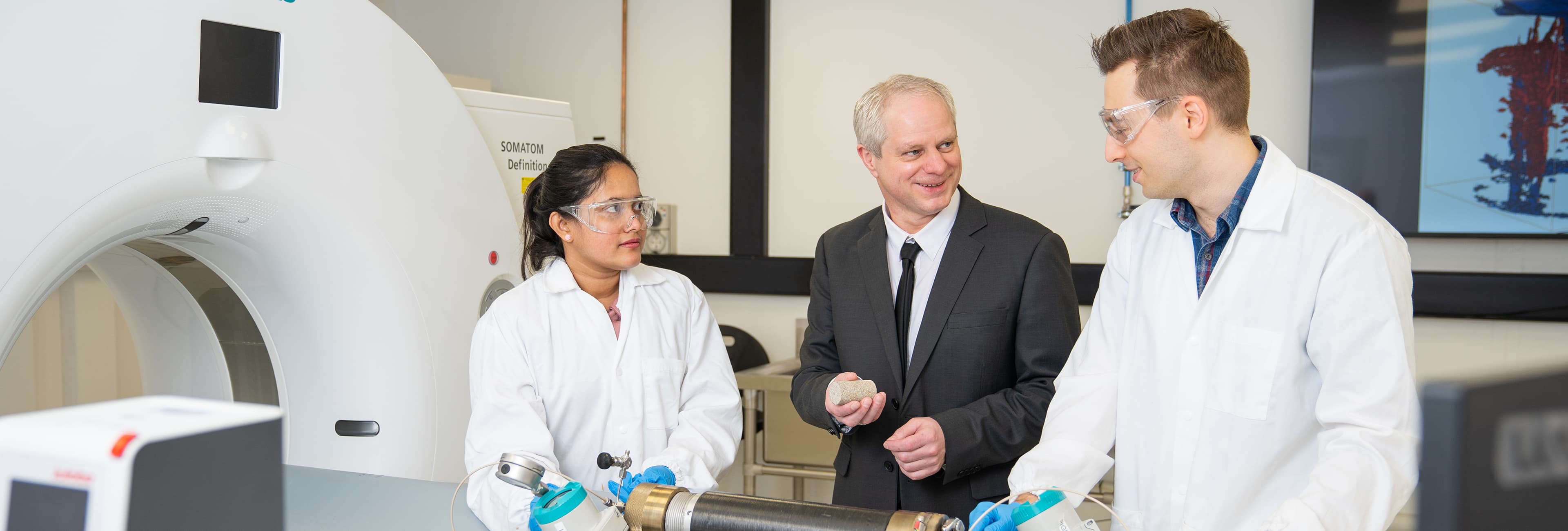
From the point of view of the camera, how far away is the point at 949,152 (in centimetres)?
163

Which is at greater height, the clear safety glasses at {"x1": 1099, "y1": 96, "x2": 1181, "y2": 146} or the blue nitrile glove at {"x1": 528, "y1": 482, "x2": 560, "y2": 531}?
the clear safety glasses at {"x1": 1099, "y1": 96, "x2": 1181, "y2": 146}

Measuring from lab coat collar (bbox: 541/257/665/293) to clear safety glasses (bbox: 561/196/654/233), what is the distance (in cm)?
9

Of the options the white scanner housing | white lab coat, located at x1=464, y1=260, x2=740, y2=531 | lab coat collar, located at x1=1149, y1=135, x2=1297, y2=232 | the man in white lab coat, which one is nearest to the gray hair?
the man in white lab coat

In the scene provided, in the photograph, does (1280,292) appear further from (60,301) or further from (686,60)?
(60,301)

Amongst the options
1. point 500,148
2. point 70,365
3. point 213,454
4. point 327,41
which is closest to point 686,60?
point 500,148

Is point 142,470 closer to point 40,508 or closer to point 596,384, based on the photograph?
point 40,508

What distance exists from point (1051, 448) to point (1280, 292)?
1.13 feet

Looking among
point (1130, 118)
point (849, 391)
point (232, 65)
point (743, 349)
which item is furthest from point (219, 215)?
point (743, 349)

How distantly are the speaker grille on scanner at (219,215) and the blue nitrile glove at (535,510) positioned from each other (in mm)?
732

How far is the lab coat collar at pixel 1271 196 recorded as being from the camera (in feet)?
3.78

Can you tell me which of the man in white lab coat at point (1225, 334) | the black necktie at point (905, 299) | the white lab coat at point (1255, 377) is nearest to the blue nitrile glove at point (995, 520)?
the man in white lab coat at point (1225, 334)

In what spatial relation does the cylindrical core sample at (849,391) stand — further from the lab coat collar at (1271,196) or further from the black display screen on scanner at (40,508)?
the black display screen on scanner at (40,508)

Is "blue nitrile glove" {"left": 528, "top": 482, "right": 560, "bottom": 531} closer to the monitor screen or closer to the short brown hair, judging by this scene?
the short brown hair

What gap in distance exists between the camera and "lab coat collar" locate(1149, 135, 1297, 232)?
115cm
